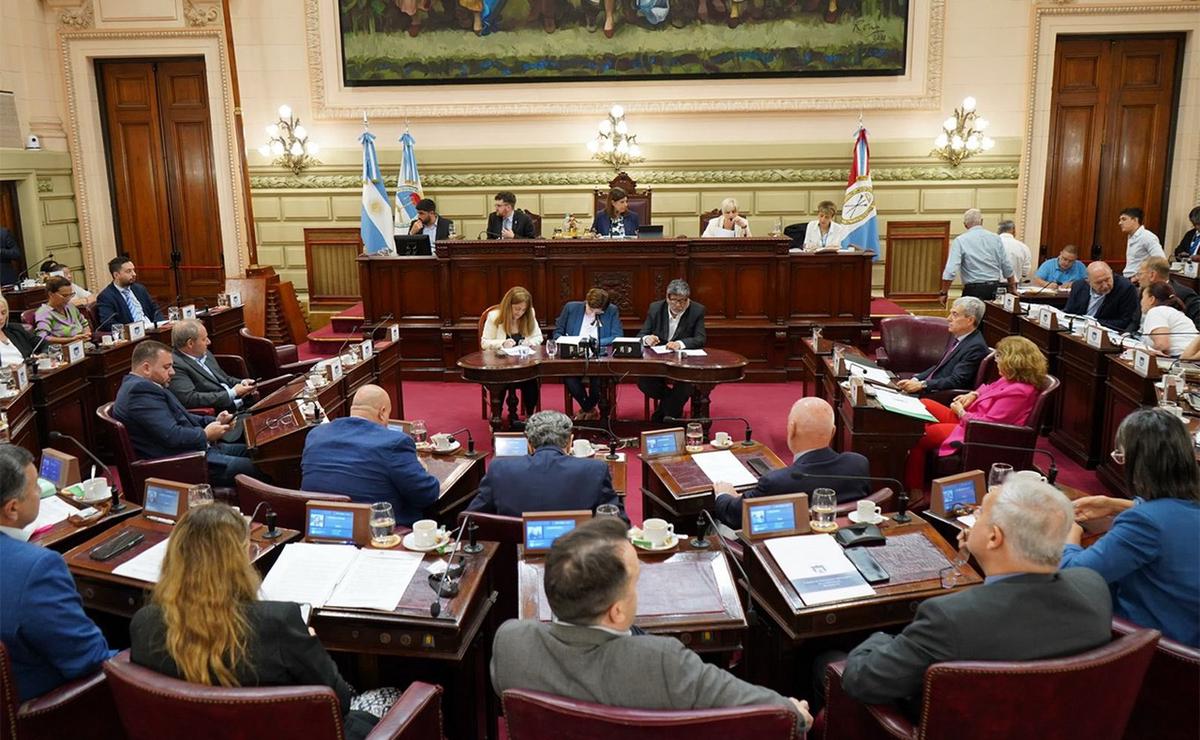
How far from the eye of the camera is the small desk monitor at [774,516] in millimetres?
3057

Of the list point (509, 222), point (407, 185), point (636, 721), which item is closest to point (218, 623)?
point (636, 721)

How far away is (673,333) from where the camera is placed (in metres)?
6.88

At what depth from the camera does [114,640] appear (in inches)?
125

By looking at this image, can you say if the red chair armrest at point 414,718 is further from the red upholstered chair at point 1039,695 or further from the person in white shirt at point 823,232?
the person in white shirt at point 823,232

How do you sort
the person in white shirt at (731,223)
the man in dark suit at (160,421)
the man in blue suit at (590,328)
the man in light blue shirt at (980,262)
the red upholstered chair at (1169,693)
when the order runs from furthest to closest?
the person in white shirt at (731,223) < the man in light blue shirt at (980,262) < the man in blue suit at (590,328) < the man in dark suit at (160,421) < the red upholstered chair at (1169,693)

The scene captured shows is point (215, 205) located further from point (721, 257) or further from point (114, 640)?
point (114, 640)

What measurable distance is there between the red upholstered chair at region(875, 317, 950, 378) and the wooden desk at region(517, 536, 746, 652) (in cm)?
424

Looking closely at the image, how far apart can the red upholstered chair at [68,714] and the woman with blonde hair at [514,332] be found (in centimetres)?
445

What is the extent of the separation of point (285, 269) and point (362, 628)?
9.93 meters

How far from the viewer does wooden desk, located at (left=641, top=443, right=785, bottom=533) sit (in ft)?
12.2

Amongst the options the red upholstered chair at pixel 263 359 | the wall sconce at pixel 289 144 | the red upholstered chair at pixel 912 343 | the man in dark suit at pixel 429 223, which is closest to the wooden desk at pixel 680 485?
the red upholstered chair at pixel 912 343

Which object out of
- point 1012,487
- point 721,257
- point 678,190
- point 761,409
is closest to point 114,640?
point 1012,487

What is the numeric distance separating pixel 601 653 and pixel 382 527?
134 cm

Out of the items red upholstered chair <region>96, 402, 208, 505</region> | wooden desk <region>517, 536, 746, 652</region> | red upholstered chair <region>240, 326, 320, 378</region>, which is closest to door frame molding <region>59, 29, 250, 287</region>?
red upholstered chair <region>240, 326, 320, 378</region>
